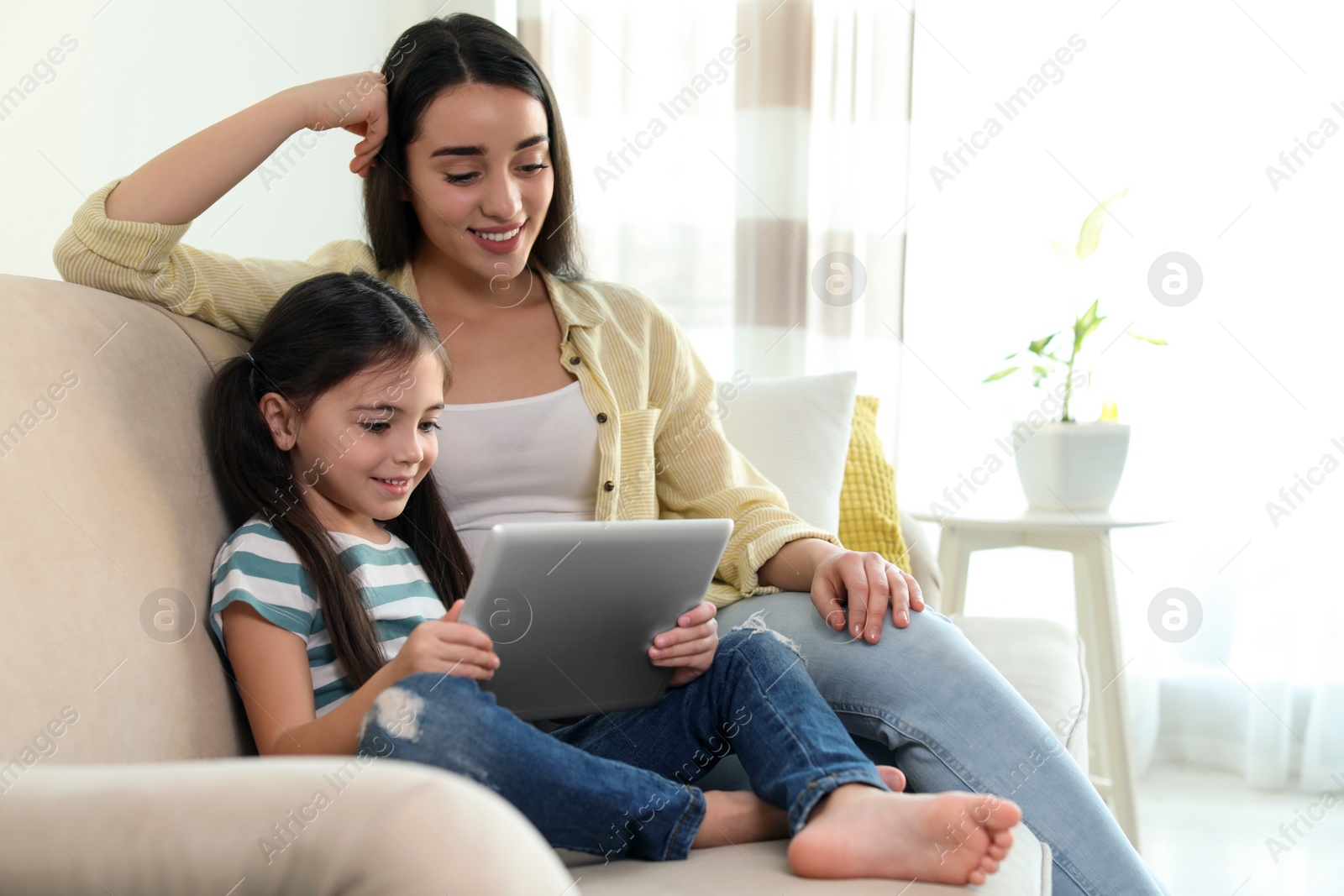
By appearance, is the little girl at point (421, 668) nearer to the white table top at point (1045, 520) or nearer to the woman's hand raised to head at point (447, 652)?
the woman's hand raised to head at point (447, 652)

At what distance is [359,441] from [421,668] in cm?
31

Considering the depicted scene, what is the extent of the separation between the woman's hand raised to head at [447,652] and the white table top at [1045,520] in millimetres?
1374

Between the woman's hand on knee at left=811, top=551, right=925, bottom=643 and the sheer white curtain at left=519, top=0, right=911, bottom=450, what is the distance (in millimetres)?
1570

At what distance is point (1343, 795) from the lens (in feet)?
7.45

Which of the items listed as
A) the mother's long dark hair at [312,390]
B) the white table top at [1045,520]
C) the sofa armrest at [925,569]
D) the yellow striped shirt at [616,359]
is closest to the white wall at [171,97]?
the yellow striped shirt at [616,359]

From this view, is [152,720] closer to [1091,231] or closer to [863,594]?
[863,594]

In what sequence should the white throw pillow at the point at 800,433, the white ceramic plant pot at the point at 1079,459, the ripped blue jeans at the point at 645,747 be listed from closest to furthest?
the ripped blue jeans at the point at 645,747 → the white throw pillow at the point at 800,433 → the white ceramic plant pot at the point at 1079,459

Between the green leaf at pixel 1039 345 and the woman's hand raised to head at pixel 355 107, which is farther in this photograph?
the green leaf at pixel 1039 345

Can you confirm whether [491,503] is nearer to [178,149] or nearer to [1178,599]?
[178,149]

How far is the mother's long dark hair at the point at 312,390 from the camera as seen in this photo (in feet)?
3.09

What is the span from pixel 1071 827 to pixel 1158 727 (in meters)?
1.75

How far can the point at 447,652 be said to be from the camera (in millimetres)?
772

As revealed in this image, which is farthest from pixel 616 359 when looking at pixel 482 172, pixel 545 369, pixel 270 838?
pixel 270 838

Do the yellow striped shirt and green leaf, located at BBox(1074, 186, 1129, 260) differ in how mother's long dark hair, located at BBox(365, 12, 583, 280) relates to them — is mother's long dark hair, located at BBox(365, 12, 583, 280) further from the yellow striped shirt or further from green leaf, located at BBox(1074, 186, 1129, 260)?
green leaf, located at BBox(1074, 186, 1129, 260)
